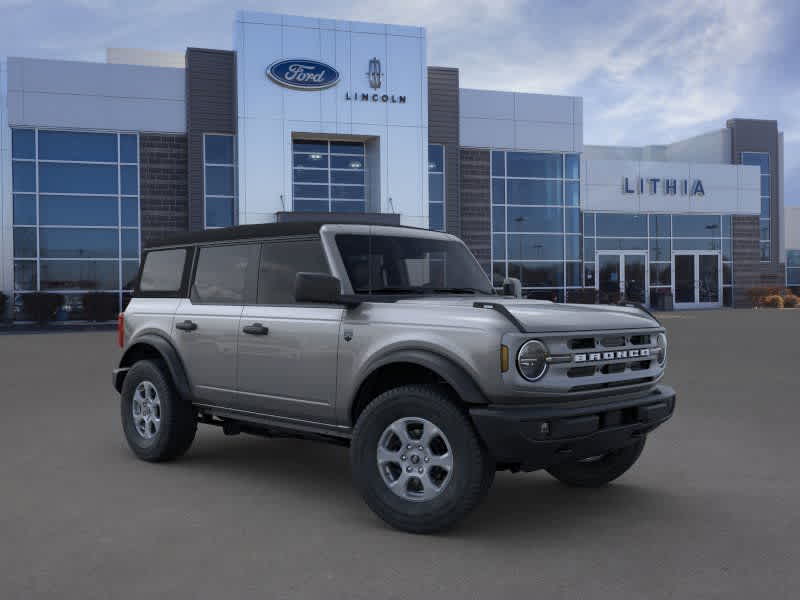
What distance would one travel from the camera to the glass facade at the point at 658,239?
3894 centimetres

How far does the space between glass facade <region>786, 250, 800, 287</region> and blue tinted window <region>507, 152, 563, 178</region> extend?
2877 cm

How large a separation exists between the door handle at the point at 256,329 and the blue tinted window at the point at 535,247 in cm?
2887

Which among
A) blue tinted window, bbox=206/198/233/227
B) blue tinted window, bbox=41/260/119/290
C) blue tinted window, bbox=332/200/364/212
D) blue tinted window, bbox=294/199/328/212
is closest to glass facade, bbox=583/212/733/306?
blue tinted window, bbox=332/200/364/212

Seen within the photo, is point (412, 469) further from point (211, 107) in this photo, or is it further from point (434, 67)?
point (434, 67)

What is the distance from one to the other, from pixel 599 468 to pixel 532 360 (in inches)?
66.7

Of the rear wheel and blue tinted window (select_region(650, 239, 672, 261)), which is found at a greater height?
blue tinted window (select_region(650, 239, 672, 261))

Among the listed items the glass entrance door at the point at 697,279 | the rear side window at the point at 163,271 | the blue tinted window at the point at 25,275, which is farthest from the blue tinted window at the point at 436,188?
the rear side window at the point at 163,271

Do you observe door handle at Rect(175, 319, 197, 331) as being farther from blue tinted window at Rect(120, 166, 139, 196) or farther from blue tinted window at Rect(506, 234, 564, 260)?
blue tinted window at Rect(506, 234, 564, 260)

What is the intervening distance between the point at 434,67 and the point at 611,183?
11497mm

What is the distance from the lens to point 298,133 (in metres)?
29.3

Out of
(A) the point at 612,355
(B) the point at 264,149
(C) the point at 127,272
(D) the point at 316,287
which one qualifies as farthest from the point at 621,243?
(D) the point at 316,287

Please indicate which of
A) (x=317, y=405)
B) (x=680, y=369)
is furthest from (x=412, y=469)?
(x=680, y=369)

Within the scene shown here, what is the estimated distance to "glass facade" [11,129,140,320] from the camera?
27.9 meters

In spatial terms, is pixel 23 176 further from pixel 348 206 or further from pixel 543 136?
pixel 543 136
